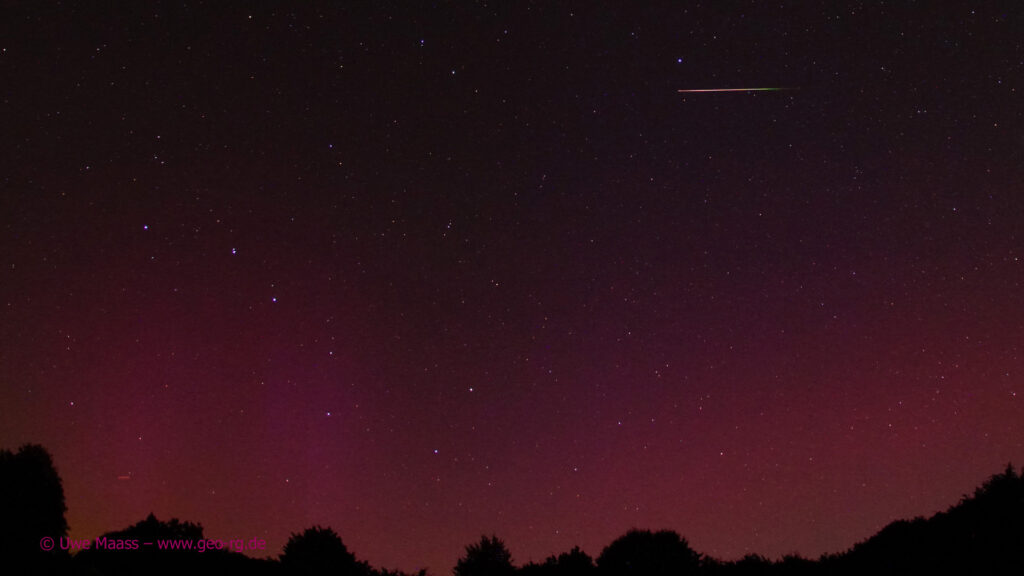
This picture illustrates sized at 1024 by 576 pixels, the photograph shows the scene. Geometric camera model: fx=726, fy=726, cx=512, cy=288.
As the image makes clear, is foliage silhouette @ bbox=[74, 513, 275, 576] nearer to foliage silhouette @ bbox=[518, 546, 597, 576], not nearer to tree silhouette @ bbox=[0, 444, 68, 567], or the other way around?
tree silhouette @ bbox=[0, 444, 68, 567]

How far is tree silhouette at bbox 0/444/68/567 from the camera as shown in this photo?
7.88m

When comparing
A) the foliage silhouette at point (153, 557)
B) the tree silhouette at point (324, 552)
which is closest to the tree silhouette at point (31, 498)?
the foliage silhouette at point (153, 557)

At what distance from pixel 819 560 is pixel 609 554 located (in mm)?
6308

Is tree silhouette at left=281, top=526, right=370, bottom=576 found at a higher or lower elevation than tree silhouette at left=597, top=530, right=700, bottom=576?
higher

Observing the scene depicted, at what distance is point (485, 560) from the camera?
987 inches

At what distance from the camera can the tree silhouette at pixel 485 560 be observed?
24.6 meters

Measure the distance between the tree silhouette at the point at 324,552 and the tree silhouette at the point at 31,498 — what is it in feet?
41.8

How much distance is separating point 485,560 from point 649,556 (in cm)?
638

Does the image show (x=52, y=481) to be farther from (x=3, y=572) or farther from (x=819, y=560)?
(x=819, y=560)

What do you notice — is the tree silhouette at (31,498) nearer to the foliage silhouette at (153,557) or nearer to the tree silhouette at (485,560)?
the foliage silhouette at (153,557)

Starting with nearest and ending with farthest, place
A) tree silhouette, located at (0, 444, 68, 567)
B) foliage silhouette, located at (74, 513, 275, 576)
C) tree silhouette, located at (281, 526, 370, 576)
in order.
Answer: tree silhouette, located at (0, 444, 68, 567)
foliage silhouette, located at (74, 513, 275, 576)
tree silhouette, located at (281, 526, 370, 576)

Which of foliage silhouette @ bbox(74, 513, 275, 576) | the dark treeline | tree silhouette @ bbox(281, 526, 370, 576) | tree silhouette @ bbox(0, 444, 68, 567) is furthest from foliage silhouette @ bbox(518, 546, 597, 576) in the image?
tree silhouette @ bbox(0, 444, 68, 567)

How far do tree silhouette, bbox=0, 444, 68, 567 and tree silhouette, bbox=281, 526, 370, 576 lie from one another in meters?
12.7

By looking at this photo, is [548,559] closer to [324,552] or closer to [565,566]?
[565,566]
